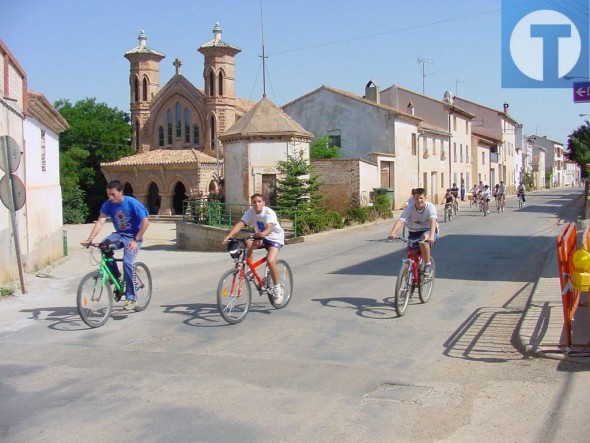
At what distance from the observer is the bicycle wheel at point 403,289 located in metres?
8.97

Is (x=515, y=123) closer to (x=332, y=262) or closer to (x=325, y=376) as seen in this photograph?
(x=332, y=262)

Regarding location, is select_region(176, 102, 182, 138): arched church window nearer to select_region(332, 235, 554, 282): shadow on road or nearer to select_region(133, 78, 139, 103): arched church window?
select_region(133, 78, 139, 103): arched church window

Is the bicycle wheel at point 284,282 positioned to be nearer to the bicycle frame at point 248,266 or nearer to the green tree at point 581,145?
the bicycle frame at point 248,266

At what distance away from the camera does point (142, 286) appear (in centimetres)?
938

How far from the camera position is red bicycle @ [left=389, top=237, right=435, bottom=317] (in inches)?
356

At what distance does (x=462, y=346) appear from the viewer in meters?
7.58

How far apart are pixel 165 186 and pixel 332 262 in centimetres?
3933

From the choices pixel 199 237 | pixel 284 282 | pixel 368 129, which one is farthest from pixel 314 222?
pixel 368 129

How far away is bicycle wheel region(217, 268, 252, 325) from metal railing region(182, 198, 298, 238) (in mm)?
14718

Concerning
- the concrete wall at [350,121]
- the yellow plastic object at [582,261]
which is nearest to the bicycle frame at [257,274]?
the yellow plastic object at [582,261]

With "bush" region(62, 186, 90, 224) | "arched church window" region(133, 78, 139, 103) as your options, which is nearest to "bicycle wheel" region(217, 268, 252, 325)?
"bush" region(62, 186, 90, 224)

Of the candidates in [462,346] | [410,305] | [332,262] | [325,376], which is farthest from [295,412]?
[332,262]

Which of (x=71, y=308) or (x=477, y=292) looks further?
(x=477, y=292)

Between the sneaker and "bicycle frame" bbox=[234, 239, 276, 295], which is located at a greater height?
"bicycle frame" bbox=[234, 239, 276, 295]
